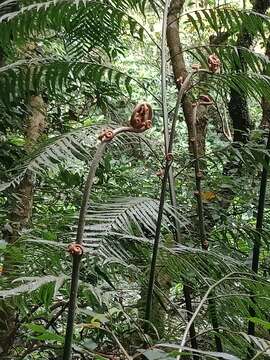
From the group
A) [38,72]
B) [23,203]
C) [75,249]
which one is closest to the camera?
[75,249]

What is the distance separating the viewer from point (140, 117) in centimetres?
61

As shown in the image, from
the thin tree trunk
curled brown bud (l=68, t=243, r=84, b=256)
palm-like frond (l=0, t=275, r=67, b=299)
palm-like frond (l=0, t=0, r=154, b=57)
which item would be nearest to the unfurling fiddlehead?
curled brown bud (l=68, t=243, r=84, b=256)

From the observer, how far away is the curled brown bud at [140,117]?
1.99ft

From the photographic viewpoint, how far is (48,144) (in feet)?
3.43

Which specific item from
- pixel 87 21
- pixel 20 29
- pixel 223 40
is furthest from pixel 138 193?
pixel 223 40

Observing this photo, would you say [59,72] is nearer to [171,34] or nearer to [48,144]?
[48,144]

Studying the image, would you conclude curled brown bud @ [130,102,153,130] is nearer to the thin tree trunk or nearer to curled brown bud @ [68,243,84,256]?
curled brown bud @ [68,243,84,256]

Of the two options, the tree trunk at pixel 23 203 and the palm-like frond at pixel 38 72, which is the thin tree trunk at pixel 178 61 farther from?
the palm-like frond at pixel 38 72

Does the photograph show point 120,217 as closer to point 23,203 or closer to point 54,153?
point 54,153

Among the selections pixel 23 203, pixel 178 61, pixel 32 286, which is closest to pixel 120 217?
pixel 32 286

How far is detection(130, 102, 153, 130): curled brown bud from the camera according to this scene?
1.99 feet

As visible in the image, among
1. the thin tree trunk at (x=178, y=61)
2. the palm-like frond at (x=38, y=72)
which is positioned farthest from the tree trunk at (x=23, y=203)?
the thin tree trunk at (x=178, y=61)

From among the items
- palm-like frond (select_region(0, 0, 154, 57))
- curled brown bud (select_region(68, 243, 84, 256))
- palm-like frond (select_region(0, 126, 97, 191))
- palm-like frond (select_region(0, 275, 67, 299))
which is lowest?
palm-like frond (select_region(0, 275, 67, 299))

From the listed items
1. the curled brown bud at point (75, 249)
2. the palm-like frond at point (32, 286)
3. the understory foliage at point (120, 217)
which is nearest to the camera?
the curled brown bud at point (75, 249)
